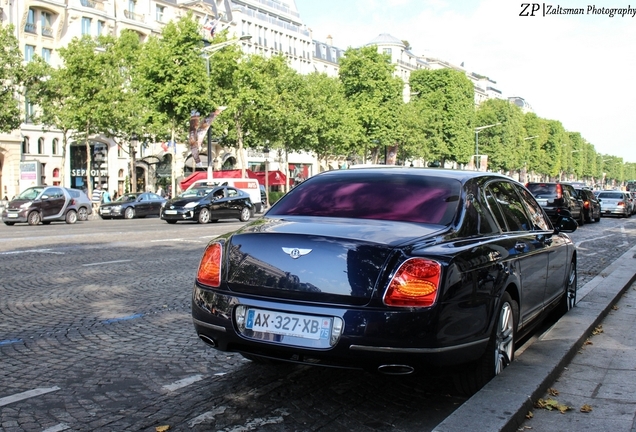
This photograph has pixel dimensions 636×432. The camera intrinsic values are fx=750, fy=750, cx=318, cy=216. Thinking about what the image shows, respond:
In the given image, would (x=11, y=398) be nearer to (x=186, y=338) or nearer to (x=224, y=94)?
(x=186, y=338)

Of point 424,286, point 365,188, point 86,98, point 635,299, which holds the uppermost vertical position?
point 86,98

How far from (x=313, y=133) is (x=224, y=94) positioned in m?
14.2

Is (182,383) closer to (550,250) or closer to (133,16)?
(550,250)

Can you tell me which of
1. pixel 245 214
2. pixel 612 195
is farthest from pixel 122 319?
pixel 612 195

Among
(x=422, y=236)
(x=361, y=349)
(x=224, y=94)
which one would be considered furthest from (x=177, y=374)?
(x=224, y=94)

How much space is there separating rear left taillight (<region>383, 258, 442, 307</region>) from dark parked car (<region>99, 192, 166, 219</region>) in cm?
3444

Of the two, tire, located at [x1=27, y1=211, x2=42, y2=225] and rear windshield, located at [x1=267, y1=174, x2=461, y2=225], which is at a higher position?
rear windshield, located at [x1=267, y1=174, x2=461, y2=225]

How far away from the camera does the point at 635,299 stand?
29.1 ft

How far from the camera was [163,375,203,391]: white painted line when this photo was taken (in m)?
4.88

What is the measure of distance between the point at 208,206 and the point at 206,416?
2500 centimetres

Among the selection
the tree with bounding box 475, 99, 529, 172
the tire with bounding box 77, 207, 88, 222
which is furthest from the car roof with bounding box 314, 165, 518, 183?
the tree with bounding box 475, 99, 529, 172

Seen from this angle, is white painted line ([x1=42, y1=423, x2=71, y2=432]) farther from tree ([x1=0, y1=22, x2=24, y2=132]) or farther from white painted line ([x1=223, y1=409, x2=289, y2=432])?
Result: tree ([x1=0, y1=22, x2=24, y2=132])

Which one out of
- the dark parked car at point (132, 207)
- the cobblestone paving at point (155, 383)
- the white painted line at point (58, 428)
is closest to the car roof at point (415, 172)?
the cobblestone paving at point (155, 383)

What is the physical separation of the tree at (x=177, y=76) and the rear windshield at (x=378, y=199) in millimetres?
34555
